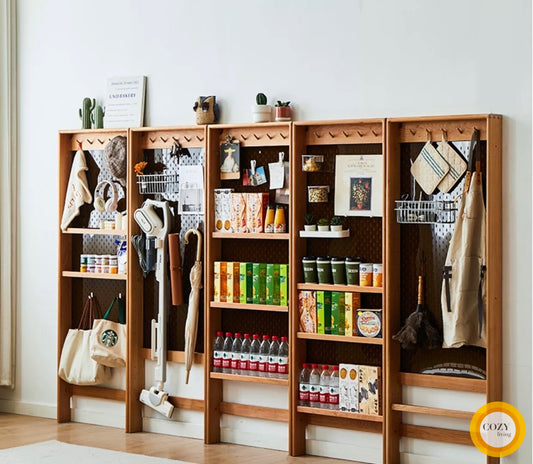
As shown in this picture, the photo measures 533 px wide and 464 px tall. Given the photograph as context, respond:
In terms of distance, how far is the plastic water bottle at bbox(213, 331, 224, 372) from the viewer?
5.85 meters

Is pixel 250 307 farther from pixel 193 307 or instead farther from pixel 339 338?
pixel 339 338

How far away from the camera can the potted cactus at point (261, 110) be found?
565cm

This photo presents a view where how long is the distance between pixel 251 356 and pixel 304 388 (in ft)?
1.31

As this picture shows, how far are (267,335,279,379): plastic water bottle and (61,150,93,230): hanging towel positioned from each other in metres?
1.65

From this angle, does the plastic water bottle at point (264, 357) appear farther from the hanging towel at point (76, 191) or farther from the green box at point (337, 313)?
the hanging towel at point (76, 191)

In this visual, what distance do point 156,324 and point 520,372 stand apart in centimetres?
233

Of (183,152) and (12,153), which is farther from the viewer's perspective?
(12,153)

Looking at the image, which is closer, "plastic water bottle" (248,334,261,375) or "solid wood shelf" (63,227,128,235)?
"plastic water bottle" (248,334,261,375)

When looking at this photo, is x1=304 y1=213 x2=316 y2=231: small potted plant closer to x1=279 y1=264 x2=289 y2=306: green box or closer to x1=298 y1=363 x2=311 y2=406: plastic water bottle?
x1=279 y1=264 x2=289 y2=306: green box

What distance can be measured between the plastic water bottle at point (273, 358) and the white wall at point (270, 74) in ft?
1.62

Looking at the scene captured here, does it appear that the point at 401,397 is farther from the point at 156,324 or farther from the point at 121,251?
the point at 121,251

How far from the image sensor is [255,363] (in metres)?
5.75

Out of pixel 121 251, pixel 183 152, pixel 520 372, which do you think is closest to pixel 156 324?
pixel 121 251

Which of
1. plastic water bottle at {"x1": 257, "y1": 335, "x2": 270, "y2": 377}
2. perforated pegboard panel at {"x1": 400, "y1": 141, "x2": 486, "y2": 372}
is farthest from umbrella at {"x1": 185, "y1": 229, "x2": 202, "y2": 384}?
perforated pegboard panel at {"x1": 400, "y1": 141, "x2": 486, "y2": 372}
